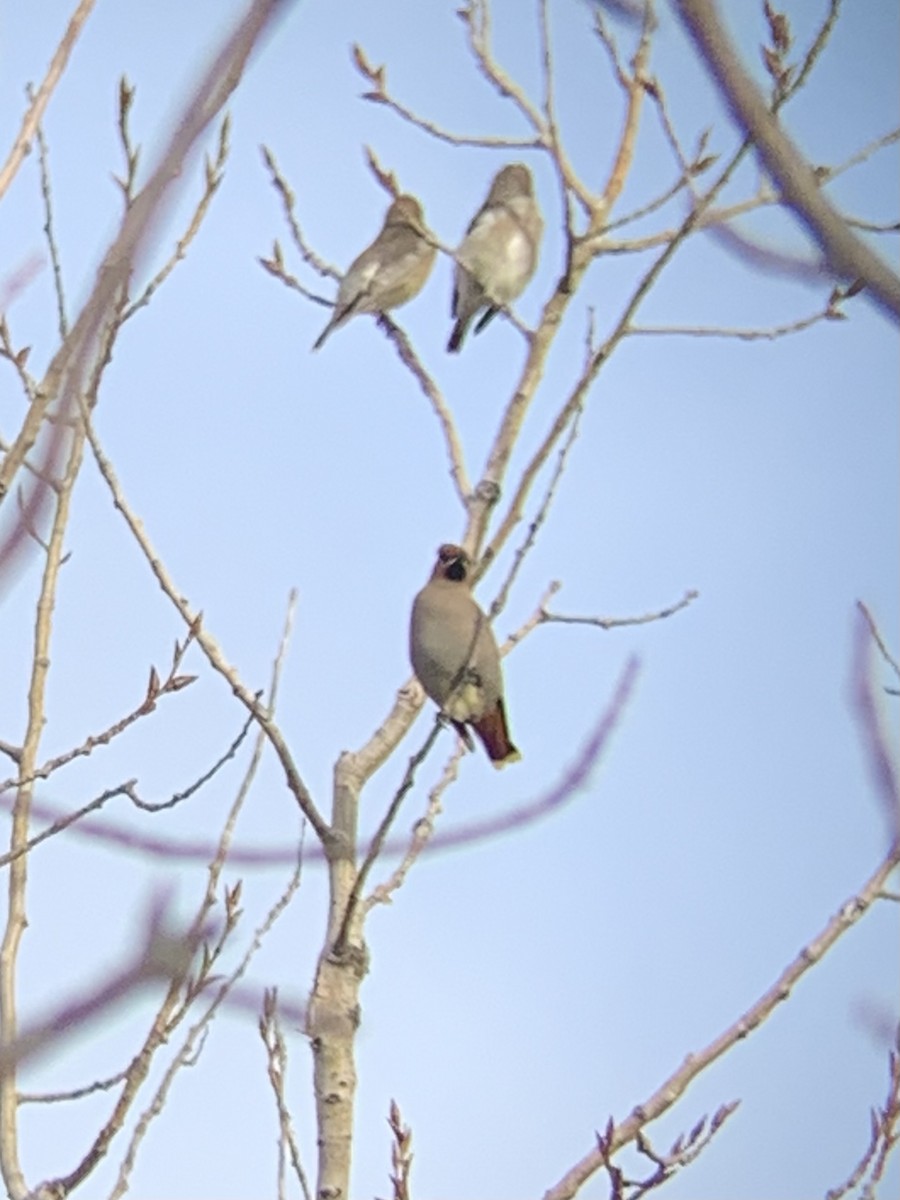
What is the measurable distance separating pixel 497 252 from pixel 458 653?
146 inches

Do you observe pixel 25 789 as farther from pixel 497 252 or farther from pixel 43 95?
pixel 497 252

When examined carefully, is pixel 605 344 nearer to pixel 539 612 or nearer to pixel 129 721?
pixel 129 721

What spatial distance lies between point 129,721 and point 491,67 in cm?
218

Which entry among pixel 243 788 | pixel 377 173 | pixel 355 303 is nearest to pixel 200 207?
pixel 243 788

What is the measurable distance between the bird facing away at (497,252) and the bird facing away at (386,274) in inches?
10.4

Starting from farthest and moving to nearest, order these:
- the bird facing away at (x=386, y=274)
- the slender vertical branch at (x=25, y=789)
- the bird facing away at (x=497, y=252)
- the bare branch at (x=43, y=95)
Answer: the bird facing away at (x=386, y=274) → the bird facing away at (x=497, y=252) → the slender vertical branch at (x=25, y=789) → the bare branch at (x=43, y=95)

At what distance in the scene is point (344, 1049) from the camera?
3129 millimetres

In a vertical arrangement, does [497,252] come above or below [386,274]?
below

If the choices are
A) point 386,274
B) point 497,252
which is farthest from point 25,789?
point 386,274

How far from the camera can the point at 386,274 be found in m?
8.23

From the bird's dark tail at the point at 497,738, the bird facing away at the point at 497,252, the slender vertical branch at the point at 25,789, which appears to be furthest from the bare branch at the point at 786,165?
the bird facing away at the point at 497,252

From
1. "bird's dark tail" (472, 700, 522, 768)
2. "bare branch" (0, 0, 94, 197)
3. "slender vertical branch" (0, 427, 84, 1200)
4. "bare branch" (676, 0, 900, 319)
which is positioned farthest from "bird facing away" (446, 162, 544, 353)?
"bare branch" (676, 0, 900, 319)

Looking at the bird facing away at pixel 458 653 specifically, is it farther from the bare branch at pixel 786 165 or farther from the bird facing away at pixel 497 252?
the bare branch at pixel 786 165

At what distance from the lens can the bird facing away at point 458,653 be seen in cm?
425
